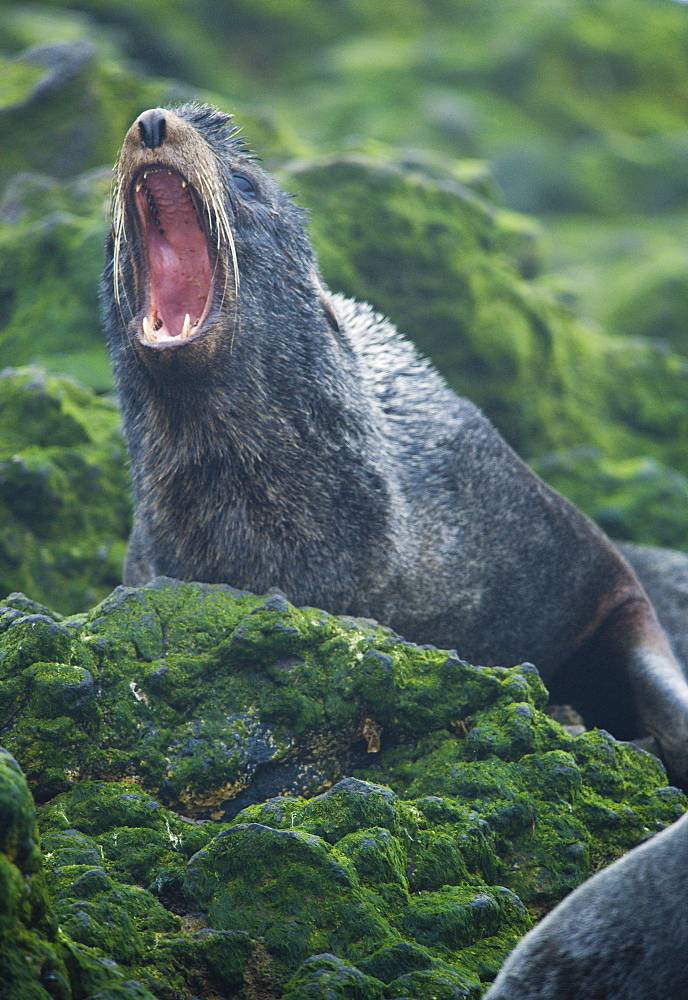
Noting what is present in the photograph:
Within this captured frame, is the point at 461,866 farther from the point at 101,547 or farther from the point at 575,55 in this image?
the point at 575,55

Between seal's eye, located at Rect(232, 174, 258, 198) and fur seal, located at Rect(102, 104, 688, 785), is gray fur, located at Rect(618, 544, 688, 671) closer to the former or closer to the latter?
fur seal, located at Rect(102, 104, 688, 785)

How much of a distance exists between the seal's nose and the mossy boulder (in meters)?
2.15

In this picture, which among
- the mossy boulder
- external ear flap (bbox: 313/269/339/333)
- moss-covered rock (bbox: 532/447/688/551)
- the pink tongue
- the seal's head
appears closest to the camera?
the mossy boulder

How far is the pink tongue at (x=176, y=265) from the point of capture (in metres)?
5.22

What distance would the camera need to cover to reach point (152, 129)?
190 inches

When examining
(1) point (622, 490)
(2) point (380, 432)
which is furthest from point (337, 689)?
(1) point (622, 490)

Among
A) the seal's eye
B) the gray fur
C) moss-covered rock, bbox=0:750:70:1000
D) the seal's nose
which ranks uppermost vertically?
the seal's nose

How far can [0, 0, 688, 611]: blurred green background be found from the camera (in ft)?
22.9

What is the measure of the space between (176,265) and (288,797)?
2956 millimetres

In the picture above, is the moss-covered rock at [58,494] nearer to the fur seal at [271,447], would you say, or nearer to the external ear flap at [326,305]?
the fur seal at [271,447]

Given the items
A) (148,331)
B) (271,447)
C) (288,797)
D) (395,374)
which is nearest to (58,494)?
(148,331)

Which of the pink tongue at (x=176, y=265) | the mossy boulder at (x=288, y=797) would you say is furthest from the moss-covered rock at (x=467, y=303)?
the mossy boulder at (x=288, y=797)

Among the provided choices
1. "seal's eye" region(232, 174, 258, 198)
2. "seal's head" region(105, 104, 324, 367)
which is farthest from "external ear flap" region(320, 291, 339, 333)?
"seal's eye" region(232, 174, 258, 198)

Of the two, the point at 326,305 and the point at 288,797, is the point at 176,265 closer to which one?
the point at 326,305
